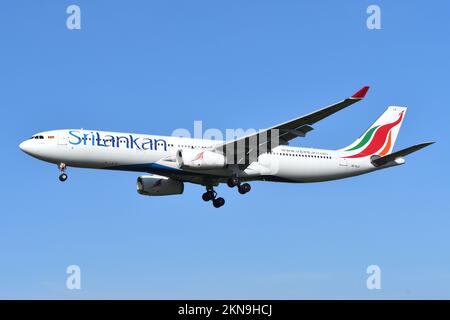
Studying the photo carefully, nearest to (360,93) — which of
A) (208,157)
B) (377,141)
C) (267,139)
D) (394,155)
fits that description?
(267,139)

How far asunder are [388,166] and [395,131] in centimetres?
513

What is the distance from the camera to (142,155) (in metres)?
45.7

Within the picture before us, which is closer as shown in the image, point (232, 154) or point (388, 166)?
point (232, 154)

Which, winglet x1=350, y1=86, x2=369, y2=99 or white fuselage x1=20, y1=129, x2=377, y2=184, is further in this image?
white fuselage x1=20, y1=129, x2=377, y2=184

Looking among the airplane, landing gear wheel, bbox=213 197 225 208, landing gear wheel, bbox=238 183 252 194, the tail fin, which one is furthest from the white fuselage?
the tail fin

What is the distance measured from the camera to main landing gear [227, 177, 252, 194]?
158 feet

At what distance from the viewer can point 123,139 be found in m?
45.7

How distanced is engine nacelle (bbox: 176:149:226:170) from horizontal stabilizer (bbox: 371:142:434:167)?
11.7m

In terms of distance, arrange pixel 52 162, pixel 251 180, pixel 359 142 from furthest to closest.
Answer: pixel 359 142 < pixel 251 180 < pixel 52 162

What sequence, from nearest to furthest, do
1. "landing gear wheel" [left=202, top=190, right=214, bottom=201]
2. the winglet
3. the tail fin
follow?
the winglet
"landing gear wheel" [left=202, top=190, right=214, bottom=201]
the tail fin

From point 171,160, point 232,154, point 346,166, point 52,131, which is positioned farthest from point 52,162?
point 346,166

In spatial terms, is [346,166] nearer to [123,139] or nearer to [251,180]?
[251,180]

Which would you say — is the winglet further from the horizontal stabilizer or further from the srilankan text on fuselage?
the srilankan text on fuselage

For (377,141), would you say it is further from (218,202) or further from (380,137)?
(218,202)
